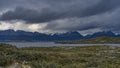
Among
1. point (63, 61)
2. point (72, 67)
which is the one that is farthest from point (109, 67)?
point (63, 61)

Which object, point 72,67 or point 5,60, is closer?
point 5,60

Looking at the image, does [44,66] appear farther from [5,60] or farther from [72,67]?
[72,67]

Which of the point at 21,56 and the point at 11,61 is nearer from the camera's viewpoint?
the point at 11,61

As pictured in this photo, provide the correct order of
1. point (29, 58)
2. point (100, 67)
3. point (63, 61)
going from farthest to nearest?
point (63, 61) < point (29, 58) < point (100, 67)

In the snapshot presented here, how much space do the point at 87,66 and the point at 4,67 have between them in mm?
17458

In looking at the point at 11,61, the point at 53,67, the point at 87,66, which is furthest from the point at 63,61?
the point at 11,61

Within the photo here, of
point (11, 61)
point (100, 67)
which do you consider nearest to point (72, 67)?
point (100, 67)

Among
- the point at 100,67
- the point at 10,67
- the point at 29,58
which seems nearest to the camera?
the point at 10,67

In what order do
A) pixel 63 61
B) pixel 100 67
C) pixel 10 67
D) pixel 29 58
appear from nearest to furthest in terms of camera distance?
pixel 10 67 < pixel 100 67 < pixel 29 58 < pixel 63 61

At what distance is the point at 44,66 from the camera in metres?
31.4

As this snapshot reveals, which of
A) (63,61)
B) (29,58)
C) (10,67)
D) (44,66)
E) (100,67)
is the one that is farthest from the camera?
(63,61)

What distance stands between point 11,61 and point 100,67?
15.6 m

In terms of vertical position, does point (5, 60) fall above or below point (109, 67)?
above

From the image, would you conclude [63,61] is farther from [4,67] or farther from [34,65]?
[4,67]
